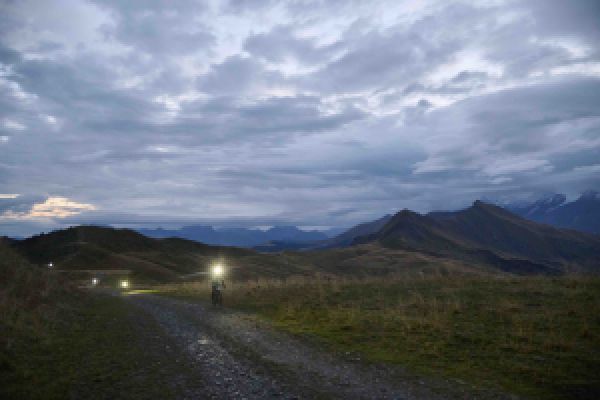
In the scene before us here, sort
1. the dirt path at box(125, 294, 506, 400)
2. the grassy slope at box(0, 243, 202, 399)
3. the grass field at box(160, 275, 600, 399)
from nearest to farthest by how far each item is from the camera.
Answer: the dirt path at box(125, 294, 506, 400) < the grassy slope at box(0, 243, 202, 399) < the grass field at box(160, 275, 600, 399)

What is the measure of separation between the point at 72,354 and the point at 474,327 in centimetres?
1446

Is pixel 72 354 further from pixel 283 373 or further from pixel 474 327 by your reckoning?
pixel 474 327

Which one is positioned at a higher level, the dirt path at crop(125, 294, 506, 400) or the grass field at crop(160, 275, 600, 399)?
the dirt path at crop(125, 294, 506, 400)

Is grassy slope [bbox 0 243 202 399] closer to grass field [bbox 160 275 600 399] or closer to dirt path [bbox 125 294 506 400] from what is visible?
dirt path [bbox 125 294 506 400]

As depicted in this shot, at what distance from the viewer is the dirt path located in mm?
8867

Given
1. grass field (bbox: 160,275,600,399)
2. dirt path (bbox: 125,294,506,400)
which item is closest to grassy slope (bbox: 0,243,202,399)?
dirt path (bbox: 125,294,506,400)

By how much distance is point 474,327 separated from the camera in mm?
15133

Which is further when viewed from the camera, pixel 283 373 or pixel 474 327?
pixel 474 327

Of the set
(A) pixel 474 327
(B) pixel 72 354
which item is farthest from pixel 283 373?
(A) pixel 474 327

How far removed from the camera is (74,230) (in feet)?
493

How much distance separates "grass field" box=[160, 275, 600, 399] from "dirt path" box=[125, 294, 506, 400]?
107 centimetres

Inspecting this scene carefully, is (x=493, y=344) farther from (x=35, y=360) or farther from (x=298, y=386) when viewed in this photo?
(x=35, y=360)

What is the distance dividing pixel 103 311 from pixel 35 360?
1391 centimetres

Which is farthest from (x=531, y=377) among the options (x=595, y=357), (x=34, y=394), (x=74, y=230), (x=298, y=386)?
(x=74, y=230)
